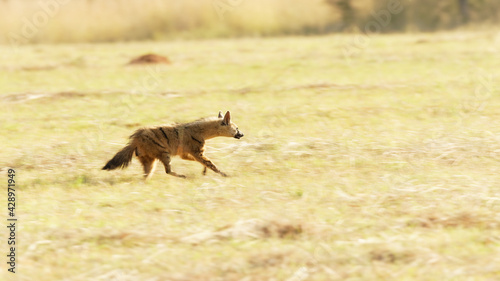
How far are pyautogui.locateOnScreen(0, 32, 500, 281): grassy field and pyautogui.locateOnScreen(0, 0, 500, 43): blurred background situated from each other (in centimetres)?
1785

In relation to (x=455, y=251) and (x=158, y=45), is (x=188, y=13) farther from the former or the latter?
(x=455, y=251)

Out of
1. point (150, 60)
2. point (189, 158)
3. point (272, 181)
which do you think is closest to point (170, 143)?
point (189, 158)

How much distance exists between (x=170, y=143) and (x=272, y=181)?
1368 mm

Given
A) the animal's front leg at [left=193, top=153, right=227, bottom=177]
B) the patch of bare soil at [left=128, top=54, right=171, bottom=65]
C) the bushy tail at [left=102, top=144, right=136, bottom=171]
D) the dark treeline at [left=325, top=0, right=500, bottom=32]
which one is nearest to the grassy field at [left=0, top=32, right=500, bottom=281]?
the animal's front leg at [left=193, top=153, right=227, bottom=177]

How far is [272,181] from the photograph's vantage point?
29.9 feet

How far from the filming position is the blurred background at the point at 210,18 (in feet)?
122

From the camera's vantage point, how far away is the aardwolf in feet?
29.5

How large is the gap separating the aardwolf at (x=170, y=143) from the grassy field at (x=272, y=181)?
246 mm

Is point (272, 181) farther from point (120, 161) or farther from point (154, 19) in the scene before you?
point (154, 19)

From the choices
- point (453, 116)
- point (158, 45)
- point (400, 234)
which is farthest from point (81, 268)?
point (158, 45)

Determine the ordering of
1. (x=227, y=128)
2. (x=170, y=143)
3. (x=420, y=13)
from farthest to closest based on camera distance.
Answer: (x=420, y=13)
(x=227, y=128)
(x=170, y=143)

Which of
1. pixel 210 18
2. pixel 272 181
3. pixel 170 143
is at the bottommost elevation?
pixel 272 181

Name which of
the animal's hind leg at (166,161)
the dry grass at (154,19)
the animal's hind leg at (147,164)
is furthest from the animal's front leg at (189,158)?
the dry grass at (154,19)

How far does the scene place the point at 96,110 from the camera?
15.1 m
